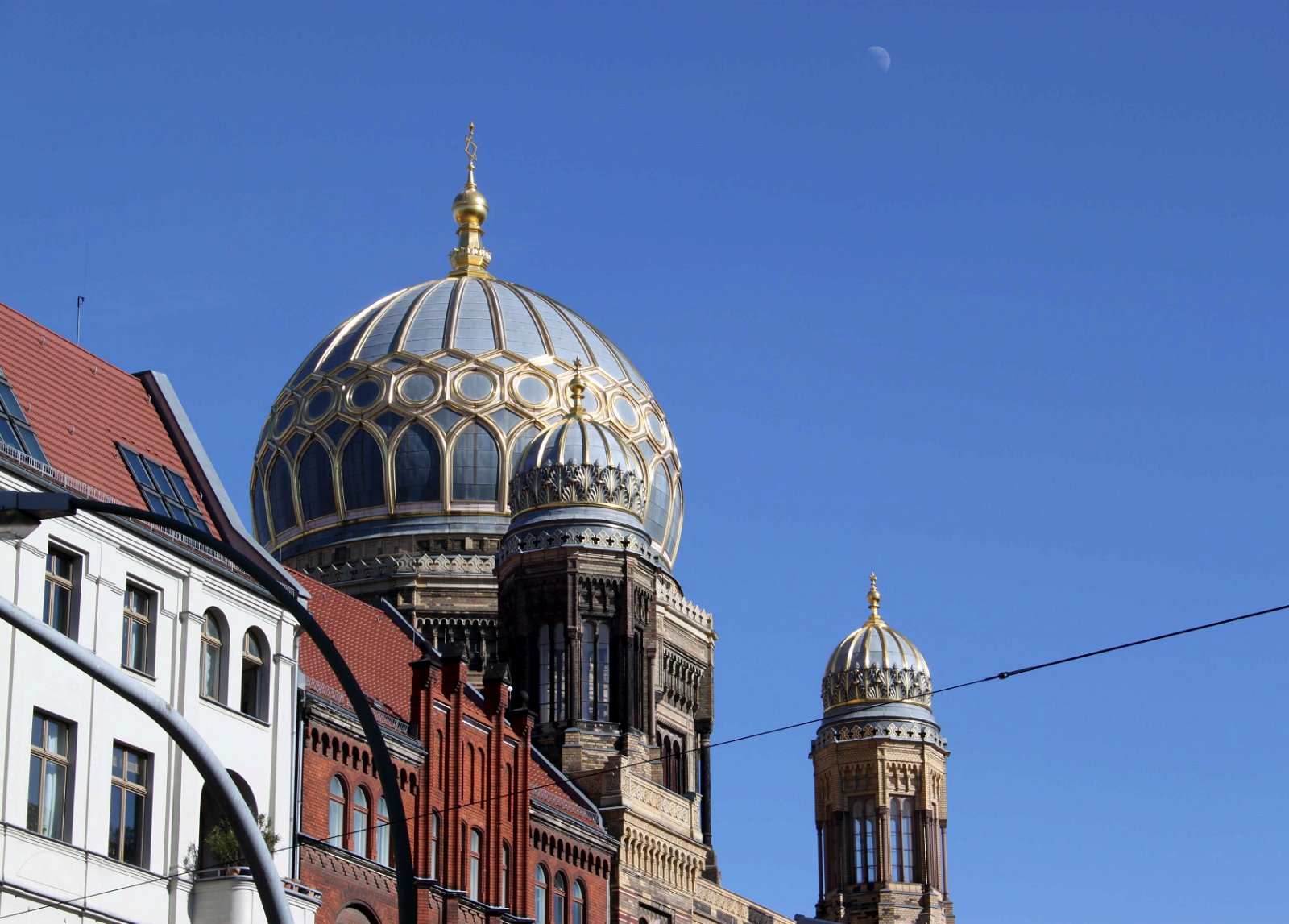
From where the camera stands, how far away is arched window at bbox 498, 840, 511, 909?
4712cm

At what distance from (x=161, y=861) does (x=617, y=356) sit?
133 ft

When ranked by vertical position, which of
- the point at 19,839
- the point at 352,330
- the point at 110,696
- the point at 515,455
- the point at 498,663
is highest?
the point at 352,330

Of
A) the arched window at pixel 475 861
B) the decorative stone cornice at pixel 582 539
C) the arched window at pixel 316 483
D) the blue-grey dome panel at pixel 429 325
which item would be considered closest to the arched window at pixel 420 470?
the arched window at pixel 316 483

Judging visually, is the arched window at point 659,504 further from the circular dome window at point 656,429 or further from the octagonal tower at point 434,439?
the circular dome window at point 656,429

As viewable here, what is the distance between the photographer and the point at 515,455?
225 ft

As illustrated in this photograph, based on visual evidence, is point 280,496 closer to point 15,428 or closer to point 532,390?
point 532,390

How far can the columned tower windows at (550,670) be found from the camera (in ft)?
185

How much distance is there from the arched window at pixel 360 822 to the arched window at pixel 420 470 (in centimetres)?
2646

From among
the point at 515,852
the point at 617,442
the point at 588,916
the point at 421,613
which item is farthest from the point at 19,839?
the point at 421,613

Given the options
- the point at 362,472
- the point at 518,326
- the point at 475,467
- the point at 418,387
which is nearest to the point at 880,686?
the point at 475,467

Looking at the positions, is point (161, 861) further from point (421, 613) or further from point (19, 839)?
point (421, 613)

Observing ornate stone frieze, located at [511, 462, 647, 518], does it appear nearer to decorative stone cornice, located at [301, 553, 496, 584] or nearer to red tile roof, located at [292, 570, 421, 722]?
Answer: red tile roof, located at [292, 570, 421, 722]

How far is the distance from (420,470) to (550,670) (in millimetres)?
13332

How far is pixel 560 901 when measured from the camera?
49.8 m
